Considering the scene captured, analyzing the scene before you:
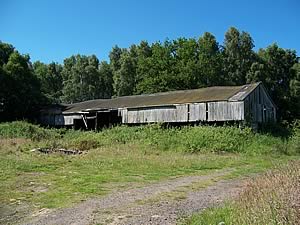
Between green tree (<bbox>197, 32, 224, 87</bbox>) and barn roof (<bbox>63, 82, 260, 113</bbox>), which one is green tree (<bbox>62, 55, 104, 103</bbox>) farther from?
barn roof (<bbox>63, 82, 260, 113</bbox>)

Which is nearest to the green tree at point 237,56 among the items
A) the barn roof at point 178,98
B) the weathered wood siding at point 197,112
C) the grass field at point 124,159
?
the barn roof at point 178,98

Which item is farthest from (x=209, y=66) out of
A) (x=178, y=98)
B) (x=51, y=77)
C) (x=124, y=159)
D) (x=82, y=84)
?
(x=124, y=159)

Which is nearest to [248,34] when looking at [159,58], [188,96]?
[159,58]

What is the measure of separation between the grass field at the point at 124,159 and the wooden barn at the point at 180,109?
247 centimetres

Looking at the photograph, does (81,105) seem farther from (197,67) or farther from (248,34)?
(248,34)

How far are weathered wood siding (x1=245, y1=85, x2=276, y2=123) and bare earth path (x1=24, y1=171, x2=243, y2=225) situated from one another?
890 inches

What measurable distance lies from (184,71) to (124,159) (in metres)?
41.6

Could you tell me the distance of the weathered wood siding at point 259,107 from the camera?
36625 millimetres

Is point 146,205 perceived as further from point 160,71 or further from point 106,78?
point 106,78

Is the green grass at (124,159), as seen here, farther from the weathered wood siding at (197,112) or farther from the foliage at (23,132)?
the weathered wood siding at (197,112)

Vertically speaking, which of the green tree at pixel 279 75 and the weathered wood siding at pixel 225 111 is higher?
the green tree at pixel 279 75

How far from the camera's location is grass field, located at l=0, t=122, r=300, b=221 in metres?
14.5

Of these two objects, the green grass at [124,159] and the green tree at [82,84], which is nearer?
the green grass at [124,159]

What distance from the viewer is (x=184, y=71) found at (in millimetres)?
62969
